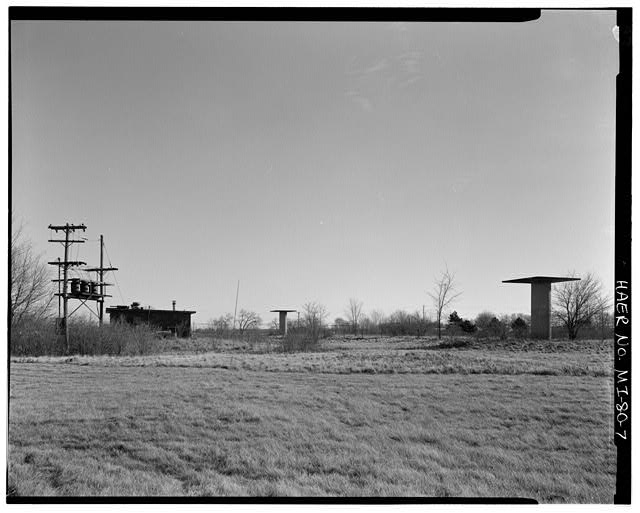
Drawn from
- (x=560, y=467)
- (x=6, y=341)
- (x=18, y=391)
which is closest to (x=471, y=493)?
(x=560, y=467)

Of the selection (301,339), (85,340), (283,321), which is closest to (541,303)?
(301,339)

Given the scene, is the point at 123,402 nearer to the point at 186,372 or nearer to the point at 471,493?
the point at 186,372

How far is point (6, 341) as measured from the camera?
260cm

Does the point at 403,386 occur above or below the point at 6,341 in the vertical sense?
below

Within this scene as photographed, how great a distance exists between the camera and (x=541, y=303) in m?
3.54

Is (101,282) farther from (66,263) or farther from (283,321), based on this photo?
(283,321)

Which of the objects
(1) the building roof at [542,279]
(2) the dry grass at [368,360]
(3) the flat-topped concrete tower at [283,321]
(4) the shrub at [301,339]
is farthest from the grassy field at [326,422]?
(1) the building roof at [542,279]

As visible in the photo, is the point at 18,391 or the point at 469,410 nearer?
the point at 18,391

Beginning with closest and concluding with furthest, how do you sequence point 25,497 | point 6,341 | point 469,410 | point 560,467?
point 6,341
point 25,497
point 560,467
point 469,410

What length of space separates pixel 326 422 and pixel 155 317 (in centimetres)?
153

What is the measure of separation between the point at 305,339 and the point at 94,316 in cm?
159

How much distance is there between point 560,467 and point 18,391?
374 centimetres

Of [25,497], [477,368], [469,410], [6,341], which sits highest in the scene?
[6,341]

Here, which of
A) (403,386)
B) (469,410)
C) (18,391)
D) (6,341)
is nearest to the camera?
(6,341)
